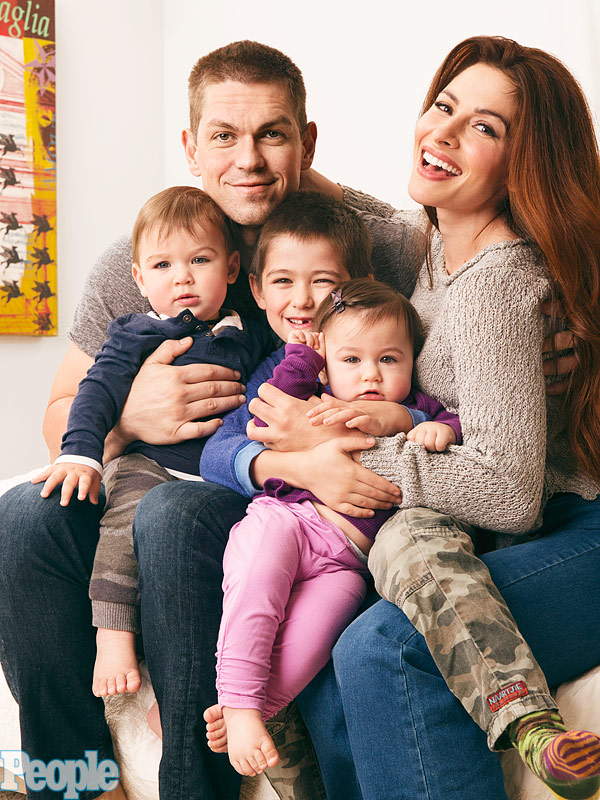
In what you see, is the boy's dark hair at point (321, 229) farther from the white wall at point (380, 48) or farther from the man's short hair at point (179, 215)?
the white wall at point (380, 48)

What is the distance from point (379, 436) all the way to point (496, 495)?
223 millimetres

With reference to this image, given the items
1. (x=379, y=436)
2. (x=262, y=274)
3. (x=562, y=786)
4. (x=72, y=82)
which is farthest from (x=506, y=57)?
(x=72, y=82)

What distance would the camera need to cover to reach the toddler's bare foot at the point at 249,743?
3.47 feet

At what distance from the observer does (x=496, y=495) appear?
3.89ft

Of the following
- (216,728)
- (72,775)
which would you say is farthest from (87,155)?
(216,728)

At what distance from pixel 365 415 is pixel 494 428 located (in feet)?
0.69

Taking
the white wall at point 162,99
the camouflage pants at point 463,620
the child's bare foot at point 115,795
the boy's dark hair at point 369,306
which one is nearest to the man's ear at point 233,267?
the boy's dark hair at point 369,306

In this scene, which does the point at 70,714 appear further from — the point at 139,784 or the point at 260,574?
the point at 260,574

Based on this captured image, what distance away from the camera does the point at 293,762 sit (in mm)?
1223

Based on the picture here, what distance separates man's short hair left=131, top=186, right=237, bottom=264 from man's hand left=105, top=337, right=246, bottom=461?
0.72 feet

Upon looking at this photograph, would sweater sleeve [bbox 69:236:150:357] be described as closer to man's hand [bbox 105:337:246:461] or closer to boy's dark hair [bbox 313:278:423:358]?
man's hand [bbox 105:337:246:461]

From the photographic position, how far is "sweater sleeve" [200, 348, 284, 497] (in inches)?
53.6

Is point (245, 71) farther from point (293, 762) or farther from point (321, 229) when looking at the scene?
point (293, 762)

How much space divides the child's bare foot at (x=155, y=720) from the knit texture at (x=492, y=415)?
1.72ft
